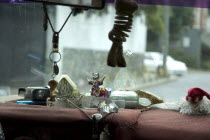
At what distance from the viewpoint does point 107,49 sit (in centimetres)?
136

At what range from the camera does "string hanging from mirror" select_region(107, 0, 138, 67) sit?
900 mm

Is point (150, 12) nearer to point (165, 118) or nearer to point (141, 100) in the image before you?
point (141, 100)

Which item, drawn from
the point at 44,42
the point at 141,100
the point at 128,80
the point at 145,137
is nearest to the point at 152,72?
the point at 128,80

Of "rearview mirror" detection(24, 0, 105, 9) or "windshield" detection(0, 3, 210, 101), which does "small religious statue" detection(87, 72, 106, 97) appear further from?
"rearview mirror" detection(24, 0, 105, 9)

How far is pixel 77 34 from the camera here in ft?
4.99

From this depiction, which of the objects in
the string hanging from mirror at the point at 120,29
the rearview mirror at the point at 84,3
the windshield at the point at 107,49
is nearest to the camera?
the string hanging from mirror at the point at 120,29

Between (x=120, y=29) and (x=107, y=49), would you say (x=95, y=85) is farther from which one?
(x=120, y=29)

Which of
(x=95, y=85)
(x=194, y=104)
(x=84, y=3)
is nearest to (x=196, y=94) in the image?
(x=194, y=104)

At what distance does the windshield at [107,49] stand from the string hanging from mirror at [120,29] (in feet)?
1.35

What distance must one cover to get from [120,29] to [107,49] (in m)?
0.46

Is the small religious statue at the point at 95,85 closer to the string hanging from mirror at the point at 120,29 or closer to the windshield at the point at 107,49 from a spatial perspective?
the windshield at the point at 107,49

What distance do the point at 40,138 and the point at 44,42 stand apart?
643 mm

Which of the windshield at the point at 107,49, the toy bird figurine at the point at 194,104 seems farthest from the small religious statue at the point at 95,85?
the toy bird figurine at the point at 194,104

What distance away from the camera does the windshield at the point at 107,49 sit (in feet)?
4.56
